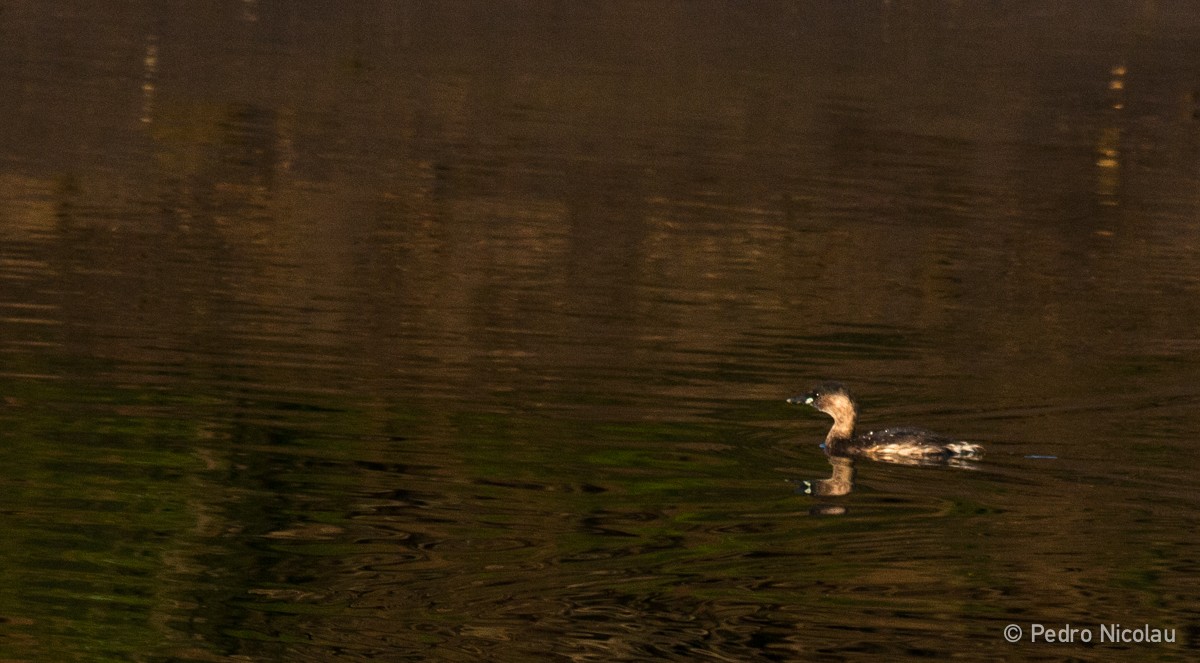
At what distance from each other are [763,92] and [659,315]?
2178 centimetres

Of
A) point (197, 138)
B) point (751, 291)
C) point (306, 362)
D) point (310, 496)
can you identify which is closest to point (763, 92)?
point (197, 138)

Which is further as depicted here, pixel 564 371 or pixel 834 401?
pixel 564 371

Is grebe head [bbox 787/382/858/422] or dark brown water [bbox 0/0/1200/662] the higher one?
grebe head [bbox 787/382/858/422]

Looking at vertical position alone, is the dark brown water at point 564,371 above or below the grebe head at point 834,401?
below

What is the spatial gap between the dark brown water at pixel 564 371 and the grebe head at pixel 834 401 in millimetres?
442

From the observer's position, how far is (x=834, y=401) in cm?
1418

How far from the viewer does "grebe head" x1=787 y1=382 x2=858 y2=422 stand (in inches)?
556

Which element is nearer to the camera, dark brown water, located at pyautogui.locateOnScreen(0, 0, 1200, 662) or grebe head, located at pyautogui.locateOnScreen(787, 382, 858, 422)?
dark brown water, located at pyautogui.locateOnScreen(0, 0, 1200, 662)

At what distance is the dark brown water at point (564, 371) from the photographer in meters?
10.8

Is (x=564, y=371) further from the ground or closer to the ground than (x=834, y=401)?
closer to the ground

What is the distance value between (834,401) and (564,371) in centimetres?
276

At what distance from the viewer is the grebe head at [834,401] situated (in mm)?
14125

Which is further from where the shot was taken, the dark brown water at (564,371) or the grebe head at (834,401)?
the grebe head at (834,401)

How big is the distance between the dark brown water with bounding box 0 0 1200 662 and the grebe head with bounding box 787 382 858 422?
17.4 inches
